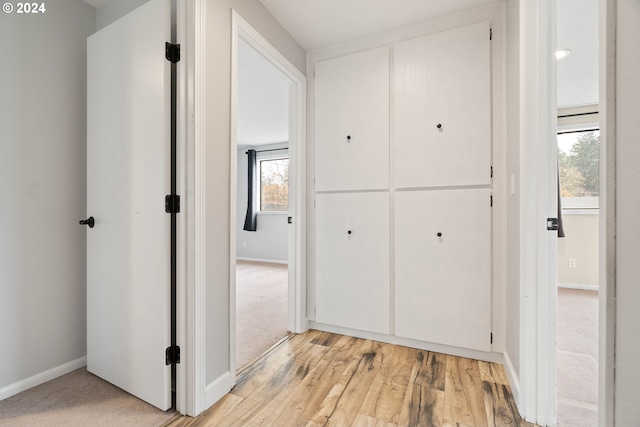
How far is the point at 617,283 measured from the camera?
544 mm

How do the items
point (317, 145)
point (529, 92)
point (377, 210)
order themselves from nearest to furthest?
point (529, 92) → point (377, 210) → point (317, 145)

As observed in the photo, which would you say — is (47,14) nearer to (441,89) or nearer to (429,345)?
(441,89)

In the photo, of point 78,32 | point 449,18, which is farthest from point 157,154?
point 449,18

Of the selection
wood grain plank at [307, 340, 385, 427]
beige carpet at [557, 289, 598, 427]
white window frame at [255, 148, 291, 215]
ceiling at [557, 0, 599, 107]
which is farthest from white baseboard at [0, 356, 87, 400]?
white window frame at [255, 148, 291, 215]

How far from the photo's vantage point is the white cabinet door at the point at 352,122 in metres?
2.25

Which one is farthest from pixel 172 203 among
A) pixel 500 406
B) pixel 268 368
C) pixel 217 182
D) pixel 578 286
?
pixel 578 286

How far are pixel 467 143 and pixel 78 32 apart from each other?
279 centimetres

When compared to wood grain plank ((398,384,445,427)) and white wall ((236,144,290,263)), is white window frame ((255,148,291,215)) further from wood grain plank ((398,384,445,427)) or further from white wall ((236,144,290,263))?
wood grain plank ((398,384,445,427))

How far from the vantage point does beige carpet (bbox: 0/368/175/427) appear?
1368 millimetres

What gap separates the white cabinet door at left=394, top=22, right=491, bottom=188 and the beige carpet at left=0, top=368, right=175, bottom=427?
2.13m

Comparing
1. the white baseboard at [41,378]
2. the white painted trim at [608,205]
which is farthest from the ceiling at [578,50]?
the white baseboard at [41,378]

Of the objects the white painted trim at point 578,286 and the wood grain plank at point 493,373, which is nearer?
the wood grain plank at point 493,373

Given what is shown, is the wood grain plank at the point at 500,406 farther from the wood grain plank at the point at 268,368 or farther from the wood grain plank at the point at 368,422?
the wood grain plank at the point at 268,368

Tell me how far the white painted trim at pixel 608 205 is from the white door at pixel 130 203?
162cm
